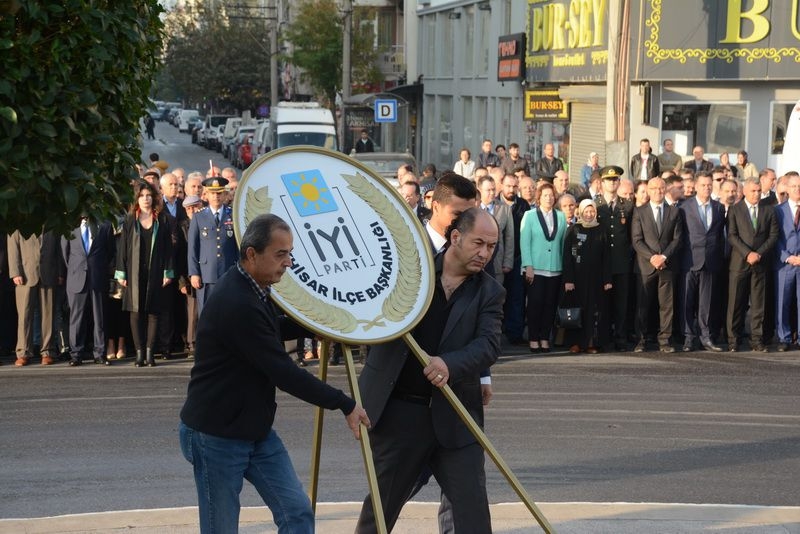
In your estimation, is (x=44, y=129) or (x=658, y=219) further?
(x=658, y=219)

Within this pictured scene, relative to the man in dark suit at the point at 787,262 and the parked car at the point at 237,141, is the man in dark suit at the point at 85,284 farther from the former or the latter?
the parked car at the point at 237,141

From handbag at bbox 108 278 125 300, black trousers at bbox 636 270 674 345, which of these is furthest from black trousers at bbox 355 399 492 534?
black trousers at bbox 636 270 674 345

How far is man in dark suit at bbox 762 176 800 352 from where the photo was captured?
1479cm

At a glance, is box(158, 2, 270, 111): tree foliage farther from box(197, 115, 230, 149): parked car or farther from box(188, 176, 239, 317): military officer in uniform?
box(188, 176, 239, 317): military officer in uniform

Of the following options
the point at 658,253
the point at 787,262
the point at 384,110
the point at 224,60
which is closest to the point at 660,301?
the point at 658,253

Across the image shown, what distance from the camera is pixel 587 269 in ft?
48.0

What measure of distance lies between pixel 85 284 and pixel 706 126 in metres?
18.4

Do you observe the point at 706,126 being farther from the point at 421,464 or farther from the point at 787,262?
the point at 421,464

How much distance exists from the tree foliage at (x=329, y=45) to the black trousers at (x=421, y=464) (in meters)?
50.1

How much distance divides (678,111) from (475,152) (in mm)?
18267

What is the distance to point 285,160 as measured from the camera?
6.21 metres

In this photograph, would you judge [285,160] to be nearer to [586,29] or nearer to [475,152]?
[586,29]

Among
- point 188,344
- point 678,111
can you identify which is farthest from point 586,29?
point 188,344

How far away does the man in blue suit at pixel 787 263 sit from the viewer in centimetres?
1479
